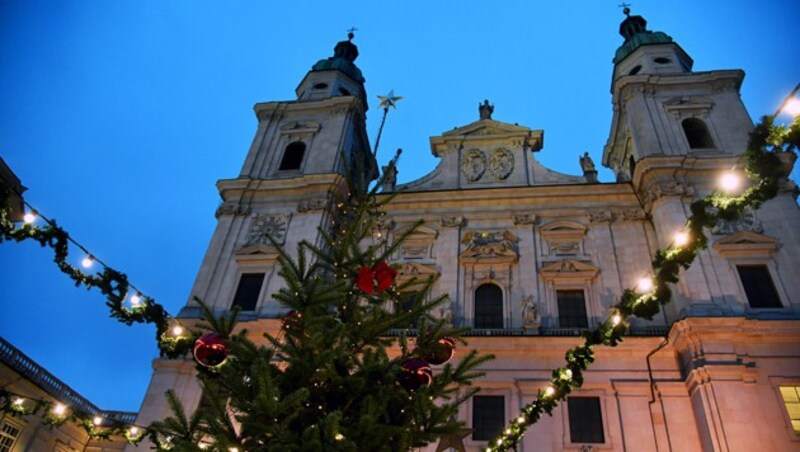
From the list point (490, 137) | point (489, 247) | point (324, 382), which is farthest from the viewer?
point (490, 137)

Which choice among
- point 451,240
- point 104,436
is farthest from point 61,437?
point 451,240

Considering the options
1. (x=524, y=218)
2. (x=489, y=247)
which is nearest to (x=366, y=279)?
(x=489, y=247)

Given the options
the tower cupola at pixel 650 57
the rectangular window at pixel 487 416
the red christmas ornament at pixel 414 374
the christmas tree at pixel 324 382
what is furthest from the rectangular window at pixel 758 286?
the red christmas ornament at pixel 414 374

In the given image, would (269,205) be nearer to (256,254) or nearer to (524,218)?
(256,254)

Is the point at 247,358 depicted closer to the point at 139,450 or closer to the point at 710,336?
the point at 139,450

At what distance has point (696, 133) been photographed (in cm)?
2244

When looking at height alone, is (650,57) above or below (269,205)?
above

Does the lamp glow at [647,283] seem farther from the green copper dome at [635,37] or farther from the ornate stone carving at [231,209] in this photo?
the green copper dome at [635,37]

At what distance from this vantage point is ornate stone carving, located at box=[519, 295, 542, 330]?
16953mm

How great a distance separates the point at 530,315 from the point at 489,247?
11.3ft

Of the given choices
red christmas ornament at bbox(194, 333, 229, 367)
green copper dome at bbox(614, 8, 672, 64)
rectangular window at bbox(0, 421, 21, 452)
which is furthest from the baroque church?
rectangular window at bbox(0, 421, 21, 452)

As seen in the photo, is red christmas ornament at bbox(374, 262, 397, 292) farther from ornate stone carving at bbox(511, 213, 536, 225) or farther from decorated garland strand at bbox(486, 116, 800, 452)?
ornate stone carving at bbox(511, 213, 536, 225)

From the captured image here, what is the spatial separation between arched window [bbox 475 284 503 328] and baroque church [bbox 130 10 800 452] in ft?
0.22

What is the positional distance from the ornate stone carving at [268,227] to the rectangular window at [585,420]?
11.7 meters
